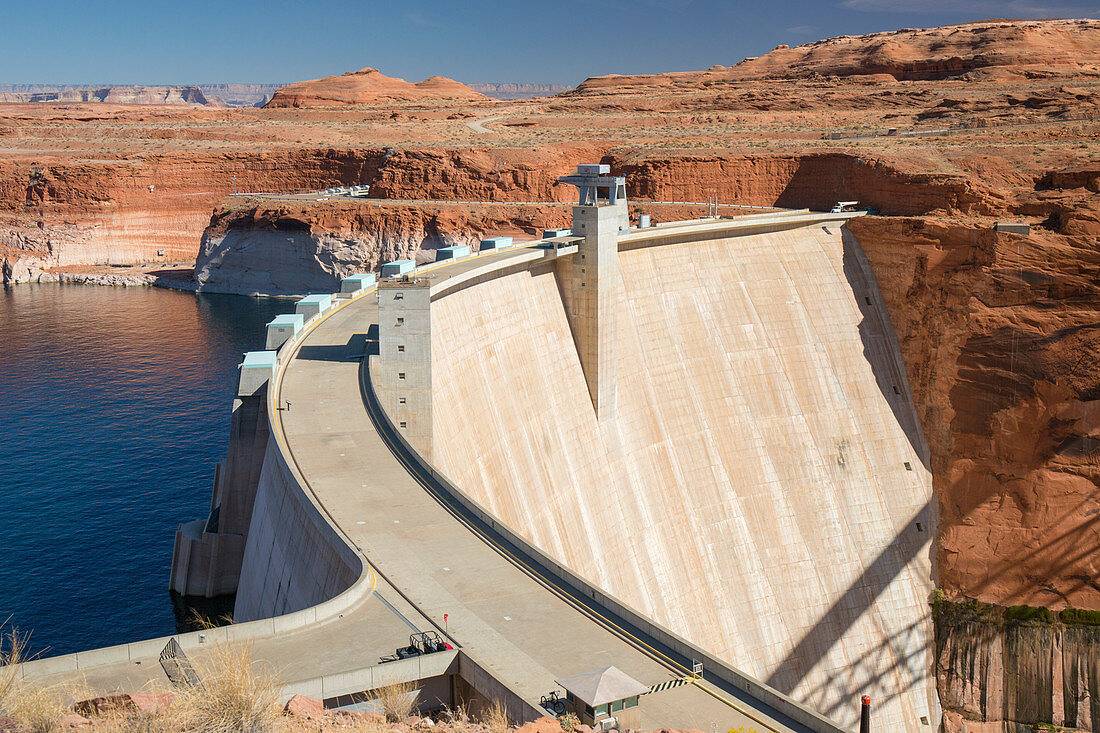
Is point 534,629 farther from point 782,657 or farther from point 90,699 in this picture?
point 782,657

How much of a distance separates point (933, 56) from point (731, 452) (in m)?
95.6

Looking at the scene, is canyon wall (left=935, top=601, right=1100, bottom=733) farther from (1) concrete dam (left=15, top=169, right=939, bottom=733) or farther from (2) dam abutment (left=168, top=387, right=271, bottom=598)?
(2) dam abutment (left=168, top=387, right=271, bottom=598)

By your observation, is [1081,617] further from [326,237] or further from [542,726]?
[326,237]

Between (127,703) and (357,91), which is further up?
(357,91)

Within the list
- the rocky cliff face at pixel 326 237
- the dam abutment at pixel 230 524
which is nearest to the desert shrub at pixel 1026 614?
the dam abutment at pixel 230 524

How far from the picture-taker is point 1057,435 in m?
45.6

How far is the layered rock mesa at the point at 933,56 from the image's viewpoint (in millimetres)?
109562

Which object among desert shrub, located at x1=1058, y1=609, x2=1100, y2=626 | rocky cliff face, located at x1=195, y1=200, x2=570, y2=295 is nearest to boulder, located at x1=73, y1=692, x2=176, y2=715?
desert shrub, located at x1=1058, y1=609, x2=1100, y2=626

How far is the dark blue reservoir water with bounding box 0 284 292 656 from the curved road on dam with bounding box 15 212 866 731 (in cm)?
1252

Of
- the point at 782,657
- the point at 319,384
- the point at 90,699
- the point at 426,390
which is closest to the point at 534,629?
the point at 90,699

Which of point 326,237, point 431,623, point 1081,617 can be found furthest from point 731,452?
point 326,237

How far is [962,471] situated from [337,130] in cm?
9810

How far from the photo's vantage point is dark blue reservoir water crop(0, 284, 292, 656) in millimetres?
33656

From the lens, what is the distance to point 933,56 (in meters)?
122
